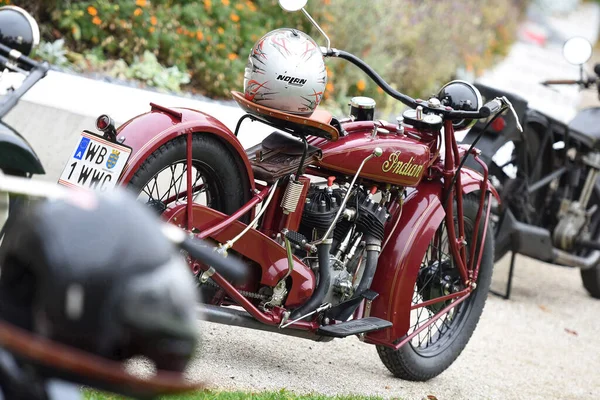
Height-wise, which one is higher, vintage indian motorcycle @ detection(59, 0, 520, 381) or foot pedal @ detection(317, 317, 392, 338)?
vintage indian motorcycle @ detection(59, 0, 520, 381)

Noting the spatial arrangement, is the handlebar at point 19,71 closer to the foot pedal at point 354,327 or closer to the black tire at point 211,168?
the black tire at point 211,168

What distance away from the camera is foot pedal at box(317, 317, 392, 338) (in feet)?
12.4

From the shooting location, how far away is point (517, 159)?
662 centimetres

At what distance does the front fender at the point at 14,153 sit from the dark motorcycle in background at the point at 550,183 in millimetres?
3814

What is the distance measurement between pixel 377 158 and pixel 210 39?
378cm

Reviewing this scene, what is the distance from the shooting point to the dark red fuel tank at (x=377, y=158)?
3816 millimetres

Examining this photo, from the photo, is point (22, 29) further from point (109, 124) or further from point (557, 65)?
point (557, 65)

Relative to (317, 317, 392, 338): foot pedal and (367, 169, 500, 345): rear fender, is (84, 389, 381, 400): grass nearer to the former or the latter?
(317, 317, 392, 338): foot pedal

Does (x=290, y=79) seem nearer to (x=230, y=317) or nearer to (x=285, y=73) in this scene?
(x=285, y=73)

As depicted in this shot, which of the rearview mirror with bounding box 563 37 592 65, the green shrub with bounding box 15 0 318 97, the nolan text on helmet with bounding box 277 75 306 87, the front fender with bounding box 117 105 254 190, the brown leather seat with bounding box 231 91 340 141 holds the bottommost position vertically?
the front fender with bounding box 117 105 254 190

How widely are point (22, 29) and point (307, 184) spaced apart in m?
1.22

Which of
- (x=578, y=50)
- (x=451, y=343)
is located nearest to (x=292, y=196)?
(x=451, y=343)

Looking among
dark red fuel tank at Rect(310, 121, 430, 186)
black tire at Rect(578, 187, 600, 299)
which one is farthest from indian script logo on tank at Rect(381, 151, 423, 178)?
black tire at Rect(578, 187, 600, 299)

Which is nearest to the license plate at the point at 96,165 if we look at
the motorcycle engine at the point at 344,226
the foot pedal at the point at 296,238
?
the foot pedal at the point at 296,238
